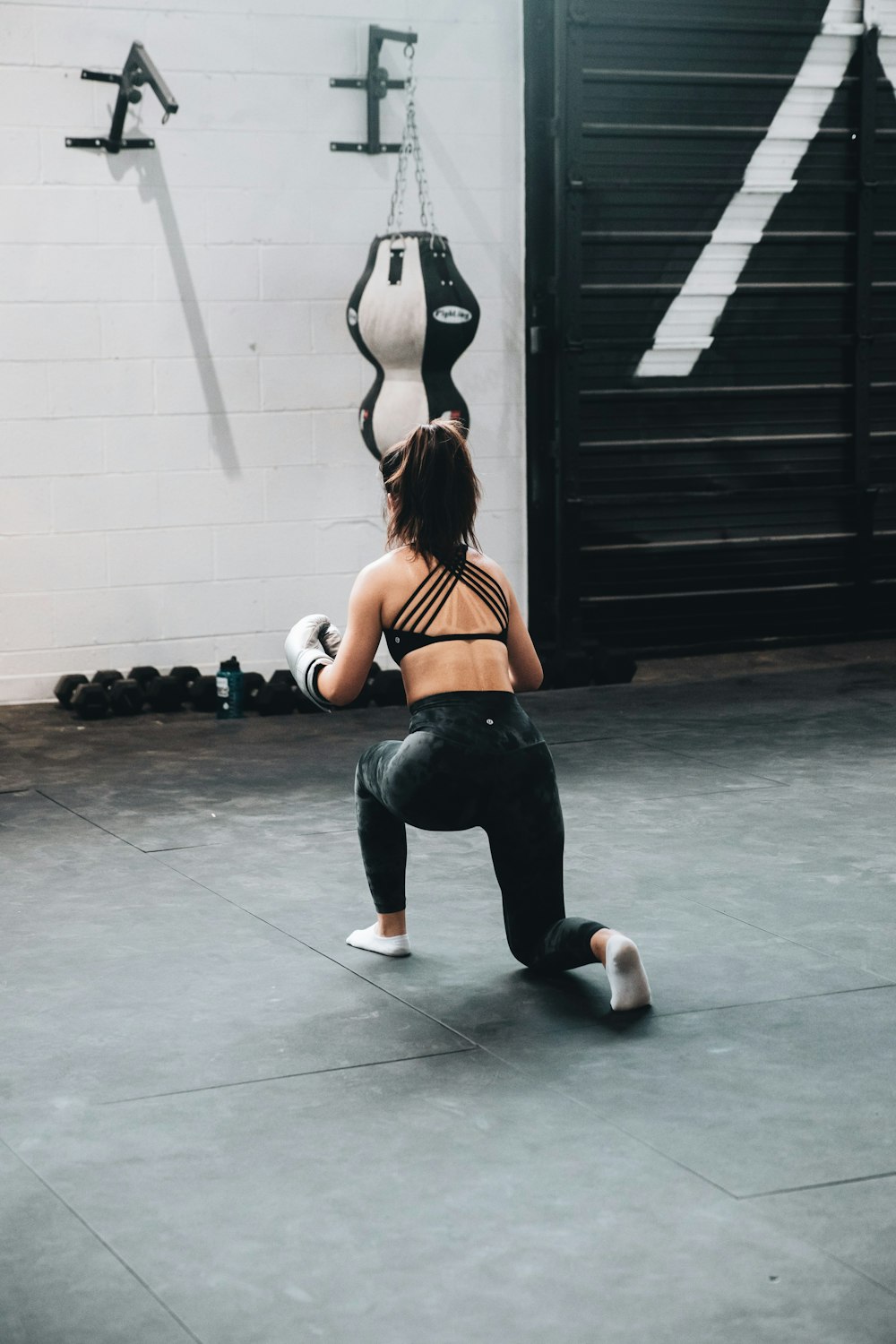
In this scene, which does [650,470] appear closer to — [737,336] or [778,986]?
[737,336]

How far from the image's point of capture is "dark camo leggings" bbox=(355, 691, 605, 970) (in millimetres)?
3711

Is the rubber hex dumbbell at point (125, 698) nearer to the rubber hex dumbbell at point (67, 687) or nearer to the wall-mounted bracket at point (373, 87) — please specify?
the rubber hex dumbbell at point (67, 687)

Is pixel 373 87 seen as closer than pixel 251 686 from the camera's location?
No

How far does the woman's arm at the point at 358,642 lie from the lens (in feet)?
12.5

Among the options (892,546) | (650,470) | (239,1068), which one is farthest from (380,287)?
(239,1068)

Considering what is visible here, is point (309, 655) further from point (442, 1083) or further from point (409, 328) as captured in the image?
point (409, 328)

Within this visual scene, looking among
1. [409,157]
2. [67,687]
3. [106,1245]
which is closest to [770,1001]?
[106,1245]

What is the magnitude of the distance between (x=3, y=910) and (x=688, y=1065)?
79.3 inches

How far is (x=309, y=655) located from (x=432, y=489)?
1.59 ft

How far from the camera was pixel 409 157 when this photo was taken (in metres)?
8.09

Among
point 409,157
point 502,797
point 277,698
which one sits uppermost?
point 409,157

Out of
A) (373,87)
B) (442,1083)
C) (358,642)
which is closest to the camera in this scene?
(442,1083)

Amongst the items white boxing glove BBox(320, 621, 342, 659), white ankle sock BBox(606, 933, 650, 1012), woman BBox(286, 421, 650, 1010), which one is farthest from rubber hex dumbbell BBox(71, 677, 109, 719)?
white ankle sock BBox(606, 933, 650, 1012)

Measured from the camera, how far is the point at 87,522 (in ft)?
25.4
